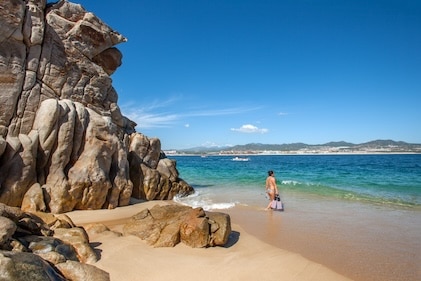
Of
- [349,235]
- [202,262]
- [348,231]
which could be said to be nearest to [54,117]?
[202,262]

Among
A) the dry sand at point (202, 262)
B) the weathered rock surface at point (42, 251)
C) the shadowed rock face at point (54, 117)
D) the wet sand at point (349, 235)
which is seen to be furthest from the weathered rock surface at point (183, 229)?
the shadowed rock face at point (54, 117)

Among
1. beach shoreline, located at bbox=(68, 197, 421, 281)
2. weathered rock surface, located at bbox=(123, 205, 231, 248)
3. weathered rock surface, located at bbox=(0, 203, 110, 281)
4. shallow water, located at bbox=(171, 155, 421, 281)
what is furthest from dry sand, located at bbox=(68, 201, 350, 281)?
shallow water, located at bbox=(171, 155, 421, 281)

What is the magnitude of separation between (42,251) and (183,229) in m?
3.68

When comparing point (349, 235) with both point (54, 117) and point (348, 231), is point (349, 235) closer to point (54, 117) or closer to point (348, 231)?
point (348, 231)

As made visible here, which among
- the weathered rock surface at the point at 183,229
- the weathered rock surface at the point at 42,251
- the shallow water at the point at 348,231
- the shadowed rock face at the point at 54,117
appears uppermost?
the shadowed rock face at the point at 54,117

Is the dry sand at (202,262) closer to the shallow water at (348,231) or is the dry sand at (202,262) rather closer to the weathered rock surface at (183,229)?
the weathered rock surface at (183,229)

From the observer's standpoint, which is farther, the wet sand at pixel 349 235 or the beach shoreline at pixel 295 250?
the wet sand at pixel 349 235

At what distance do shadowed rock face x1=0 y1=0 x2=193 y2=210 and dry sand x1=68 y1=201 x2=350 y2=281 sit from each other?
4425 millimetres

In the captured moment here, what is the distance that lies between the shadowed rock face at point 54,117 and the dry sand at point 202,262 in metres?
4.43

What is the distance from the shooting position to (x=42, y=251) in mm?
5445

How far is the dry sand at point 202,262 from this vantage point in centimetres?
610

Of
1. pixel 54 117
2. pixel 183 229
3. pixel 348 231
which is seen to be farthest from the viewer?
pixel 54 117

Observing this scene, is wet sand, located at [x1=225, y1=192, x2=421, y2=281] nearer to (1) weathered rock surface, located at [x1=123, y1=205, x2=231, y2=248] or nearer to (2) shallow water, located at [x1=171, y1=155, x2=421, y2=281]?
(2) shallow water, located at [x1=171, y1=155, x2=421, y2=281]

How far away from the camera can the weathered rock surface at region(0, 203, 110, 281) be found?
404 cm
